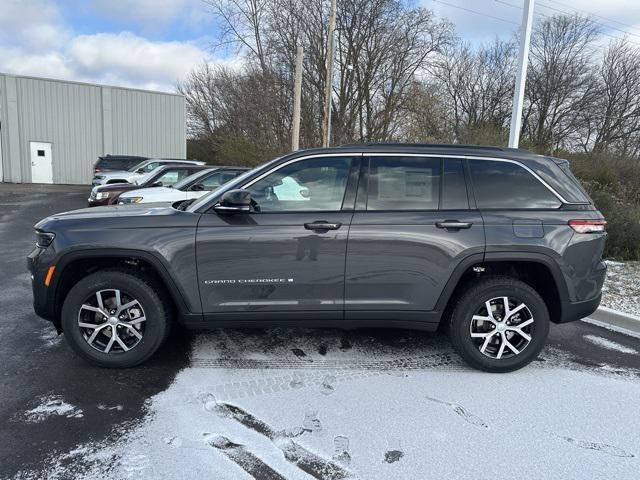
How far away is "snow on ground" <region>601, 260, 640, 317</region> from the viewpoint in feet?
18.5

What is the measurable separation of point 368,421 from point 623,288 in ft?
16.5

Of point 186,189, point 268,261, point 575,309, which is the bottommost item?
point 575,309

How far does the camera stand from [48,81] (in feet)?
86.5

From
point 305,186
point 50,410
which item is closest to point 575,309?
point 305,186

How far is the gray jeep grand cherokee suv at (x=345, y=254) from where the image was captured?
11.9ft

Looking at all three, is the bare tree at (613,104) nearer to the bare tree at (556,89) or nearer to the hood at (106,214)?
the bare tree at (556,89)

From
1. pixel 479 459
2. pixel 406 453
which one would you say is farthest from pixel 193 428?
pixel 479 459

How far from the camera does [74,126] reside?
89.0 ft

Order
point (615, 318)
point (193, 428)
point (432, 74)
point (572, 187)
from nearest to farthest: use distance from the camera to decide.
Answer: point (193, 428) → point (572, 187) → point (615, 318) → point (432, 74)

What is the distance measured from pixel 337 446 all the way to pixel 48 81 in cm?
2985

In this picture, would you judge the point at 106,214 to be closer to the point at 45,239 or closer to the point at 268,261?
the point at 45,239

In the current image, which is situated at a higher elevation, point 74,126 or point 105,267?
point 74,126

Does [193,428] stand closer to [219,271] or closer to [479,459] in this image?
[219,271]

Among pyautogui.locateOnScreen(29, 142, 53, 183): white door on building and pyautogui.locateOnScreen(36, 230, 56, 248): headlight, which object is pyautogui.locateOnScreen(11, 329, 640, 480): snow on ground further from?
pyautogui.locateOnScreen(29, 142, 53, 183): white door on building
